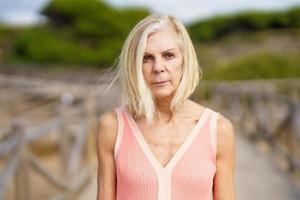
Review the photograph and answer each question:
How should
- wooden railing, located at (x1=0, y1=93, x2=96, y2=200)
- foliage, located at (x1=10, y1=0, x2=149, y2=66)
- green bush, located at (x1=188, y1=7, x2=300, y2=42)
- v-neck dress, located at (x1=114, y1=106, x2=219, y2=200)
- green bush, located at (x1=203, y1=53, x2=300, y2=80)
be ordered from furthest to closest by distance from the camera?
green bush, located at (x1=188, y1=7, x2=300, y2=42) < foliage, located at (x1=10, y1=0, x2=149, y2=66) < green bush, located at (x1=203, y1=53, x2=300, y2=80) < wooden railing, located at (x1=0, y1=93, x2=96, y2=200) < v-neck dress, located at (x1=114, y1=106, x2=219, y2=200)

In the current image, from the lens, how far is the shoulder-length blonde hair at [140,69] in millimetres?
1938

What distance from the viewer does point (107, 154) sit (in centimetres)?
199

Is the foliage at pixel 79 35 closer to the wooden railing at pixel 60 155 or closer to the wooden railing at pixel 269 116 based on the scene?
the wooden railing at pixel 269 116

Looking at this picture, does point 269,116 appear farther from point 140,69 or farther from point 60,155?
point 140,69

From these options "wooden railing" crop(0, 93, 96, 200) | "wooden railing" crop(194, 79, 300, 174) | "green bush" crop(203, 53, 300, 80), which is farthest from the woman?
"green bush" crop(203, 53, 300, 80)

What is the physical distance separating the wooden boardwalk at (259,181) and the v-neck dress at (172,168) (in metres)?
4.75

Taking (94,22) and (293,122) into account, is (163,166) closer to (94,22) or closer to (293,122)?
(293,122)

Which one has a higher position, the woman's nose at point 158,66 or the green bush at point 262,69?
the green bush at point 262,69

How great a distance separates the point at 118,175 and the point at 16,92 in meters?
11.1

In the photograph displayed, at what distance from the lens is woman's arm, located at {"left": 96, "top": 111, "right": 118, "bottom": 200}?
1.98m

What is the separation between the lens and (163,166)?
189cm

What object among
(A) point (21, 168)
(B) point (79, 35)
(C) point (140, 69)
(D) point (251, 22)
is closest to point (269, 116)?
(A) point (21, 168)

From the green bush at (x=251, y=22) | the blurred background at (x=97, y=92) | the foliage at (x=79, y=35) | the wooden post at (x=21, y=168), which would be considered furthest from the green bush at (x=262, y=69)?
the wooden post at (x=21, y=168)

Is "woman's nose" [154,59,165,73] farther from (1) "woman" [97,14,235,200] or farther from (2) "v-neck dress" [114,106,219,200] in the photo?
(2) "v-neck dress" [114,106,219,200]
